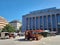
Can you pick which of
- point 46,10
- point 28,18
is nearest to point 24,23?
point 28,18

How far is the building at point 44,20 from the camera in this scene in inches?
4737

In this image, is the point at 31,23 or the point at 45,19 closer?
the point at 45,19

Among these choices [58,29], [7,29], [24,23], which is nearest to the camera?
[7,29]

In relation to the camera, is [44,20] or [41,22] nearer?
[44,20]

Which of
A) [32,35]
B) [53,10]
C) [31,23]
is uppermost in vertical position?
[53,10]

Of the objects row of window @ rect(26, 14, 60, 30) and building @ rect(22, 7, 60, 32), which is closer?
building @ rect(22, 7, 60, 32)

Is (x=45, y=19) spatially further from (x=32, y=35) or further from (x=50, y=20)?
(x=32, y=35)

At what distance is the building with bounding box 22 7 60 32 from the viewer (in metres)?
120

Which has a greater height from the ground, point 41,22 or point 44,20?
point 44,20

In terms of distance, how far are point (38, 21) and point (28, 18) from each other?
11.7 m

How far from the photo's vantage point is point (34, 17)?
13238 cm

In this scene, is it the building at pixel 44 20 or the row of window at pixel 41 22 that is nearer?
the building at pixel 44 20

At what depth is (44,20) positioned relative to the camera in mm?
125812

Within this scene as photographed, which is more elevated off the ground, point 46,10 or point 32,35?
point 46,10
